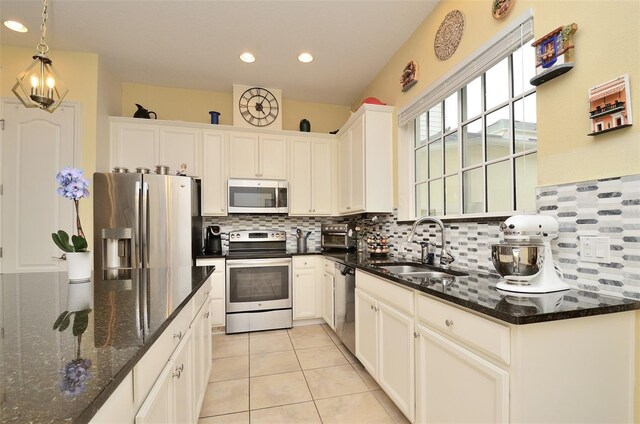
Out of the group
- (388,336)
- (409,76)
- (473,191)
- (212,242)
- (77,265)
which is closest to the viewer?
(77,265)

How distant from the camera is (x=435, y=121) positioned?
8.42 feet

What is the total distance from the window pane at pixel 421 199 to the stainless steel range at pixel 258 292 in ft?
5.02

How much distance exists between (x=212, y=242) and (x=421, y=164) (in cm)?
247

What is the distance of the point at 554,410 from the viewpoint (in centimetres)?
102

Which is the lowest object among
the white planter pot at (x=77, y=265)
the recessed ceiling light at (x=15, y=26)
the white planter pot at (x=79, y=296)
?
the white planter pot at (x=79, y=296)

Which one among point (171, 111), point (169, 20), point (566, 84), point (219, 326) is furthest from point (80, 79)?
point (566, 84)

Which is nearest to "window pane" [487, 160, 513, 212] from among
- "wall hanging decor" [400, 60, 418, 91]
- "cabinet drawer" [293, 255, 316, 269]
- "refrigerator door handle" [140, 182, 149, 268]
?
"wall hanging decor" [400, 60, 418, 91]

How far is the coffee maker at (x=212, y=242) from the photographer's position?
135 inches

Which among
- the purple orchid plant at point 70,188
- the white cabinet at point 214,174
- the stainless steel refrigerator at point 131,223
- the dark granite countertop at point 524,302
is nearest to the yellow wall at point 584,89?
the dark granite countertop at point 524,302

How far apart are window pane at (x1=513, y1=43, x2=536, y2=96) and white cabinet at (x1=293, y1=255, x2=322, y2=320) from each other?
8.22ft

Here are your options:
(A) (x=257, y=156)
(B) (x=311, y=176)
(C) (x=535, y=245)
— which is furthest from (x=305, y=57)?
(C) (x=535, y=245)

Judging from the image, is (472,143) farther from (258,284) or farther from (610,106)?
(258,284)

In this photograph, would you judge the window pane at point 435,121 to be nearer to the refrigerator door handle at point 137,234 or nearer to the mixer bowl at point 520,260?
the mixer bowl at point 520,260

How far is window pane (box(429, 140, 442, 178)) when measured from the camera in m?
2.50
